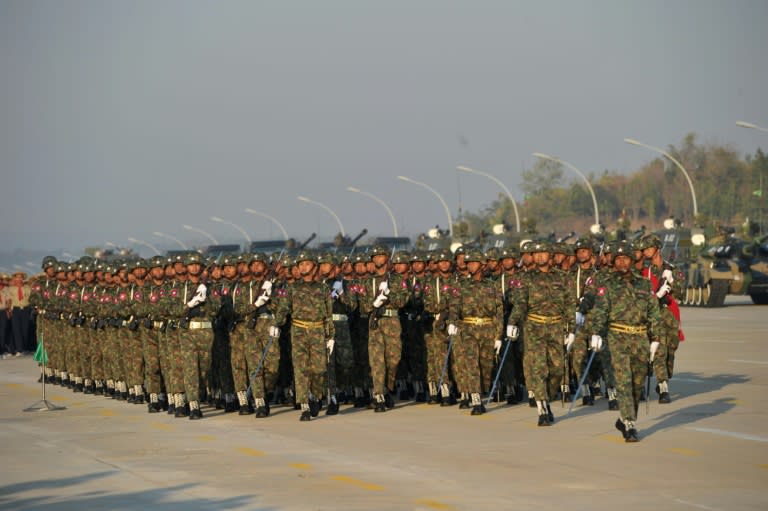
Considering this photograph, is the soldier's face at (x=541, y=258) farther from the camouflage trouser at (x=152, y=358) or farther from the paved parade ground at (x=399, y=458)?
the camouflage trouser at (x=152, y=358)

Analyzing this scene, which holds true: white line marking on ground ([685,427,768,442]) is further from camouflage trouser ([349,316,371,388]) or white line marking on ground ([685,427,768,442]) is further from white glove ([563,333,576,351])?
camouflage trouser ([349,316,371,388])

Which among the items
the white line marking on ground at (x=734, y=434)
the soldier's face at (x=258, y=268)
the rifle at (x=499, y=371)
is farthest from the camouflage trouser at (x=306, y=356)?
the white line marking on ground at (x=734, y=434)

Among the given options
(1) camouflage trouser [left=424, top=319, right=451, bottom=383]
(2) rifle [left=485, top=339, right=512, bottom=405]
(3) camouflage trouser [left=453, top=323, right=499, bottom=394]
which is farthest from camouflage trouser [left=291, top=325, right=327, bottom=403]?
(2) rifle [left=485, top=339, right=512, bottom=405]

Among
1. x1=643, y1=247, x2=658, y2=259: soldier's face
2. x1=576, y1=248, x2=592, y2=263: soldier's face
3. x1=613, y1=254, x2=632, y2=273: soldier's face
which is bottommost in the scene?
x1=613, y1=254, x2=632, y2=273: soldier's face

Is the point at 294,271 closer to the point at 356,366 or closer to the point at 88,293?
the point at 356,366

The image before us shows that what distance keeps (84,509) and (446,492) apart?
3035 mm

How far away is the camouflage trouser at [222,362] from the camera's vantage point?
1980 centimetres

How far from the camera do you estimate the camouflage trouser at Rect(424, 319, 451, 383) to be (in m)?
19.5

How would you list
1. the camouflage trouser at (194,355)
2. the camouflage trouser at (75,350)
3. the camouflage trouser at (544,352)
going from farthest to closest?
the camouflage trouser at (75,350) < the camouflage trouser at (194,355) < the camouflage trouser at (544,352)

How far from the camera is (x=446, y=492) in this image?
1209 cm

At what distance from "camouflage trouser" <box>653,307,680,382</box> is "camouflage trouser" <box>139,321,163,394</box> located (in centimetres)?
695

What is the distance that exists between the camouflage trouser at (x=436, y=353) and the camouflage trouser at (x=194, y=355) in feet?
10.1

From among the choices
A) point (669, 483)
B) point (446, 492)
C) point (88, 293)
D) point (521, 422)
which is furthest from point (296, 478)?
point (88, 293)

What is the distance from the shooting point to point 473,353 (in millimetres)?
18281
